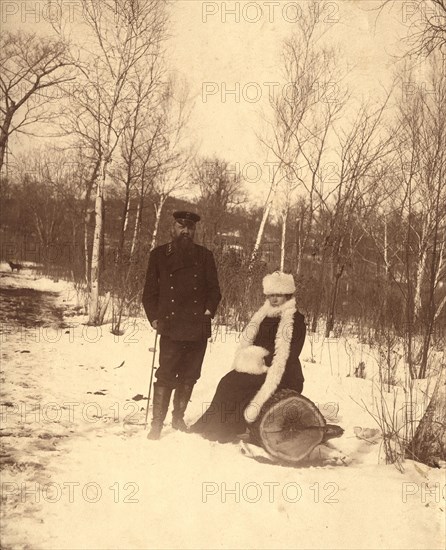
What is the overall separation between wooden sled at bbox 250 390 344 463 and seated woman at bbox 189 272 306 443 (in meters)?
0.09

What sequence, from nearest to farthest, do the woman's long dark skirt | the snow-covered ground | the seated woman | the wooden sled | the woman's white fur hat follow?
the snow-covered ground, the wooden sled, the seated woman, the woman's long dark skirt, the woman's white fur hat

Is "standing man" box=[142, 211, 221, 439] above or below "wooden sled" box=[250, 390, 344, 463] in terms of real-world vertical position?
above

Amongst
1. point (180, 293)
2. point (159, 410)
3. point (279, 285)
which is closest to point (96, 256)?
point (180, 293)

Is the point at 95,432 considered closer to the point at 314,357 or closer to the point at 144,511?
the point at 144,511

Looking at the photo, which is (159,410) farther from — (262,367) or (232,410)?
(262,367)

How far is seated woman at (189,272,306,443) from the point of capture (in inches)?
140

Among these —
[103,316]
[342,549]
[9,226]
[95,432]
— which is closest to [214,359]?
[95,432]

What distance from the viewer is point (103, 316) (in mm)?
9398

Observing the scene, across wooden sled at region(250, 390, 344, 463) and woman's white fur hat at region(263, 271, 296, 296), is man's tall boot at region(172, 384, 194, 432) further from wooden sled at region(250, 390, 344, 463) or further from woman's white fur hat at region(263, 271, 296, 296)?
woman's white fur hat at region(263, 271, 296, 296)

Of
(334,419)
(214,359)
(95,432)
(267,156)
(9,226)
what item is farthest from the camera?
(9,226)

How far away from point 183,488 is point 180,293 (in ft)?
5.10

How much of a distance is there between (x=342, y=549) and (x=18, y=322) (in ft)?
27.6


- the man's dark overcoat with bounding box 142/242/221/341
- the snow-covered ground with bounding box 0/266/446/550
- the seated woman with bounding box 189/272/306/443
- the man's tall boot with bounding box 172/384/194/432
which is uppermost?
the man's dark overcoat with bounding box 142/242/221/341

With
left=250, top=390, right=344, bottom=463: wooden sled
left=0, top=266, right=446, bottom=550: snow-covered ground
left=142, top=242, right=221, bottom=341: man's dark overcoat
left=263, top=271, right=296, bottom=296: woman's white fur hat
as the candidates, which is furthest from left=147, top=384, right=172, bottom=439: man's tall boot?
left=263, top=271, right=296, bottom=296: woman's white fur hat
